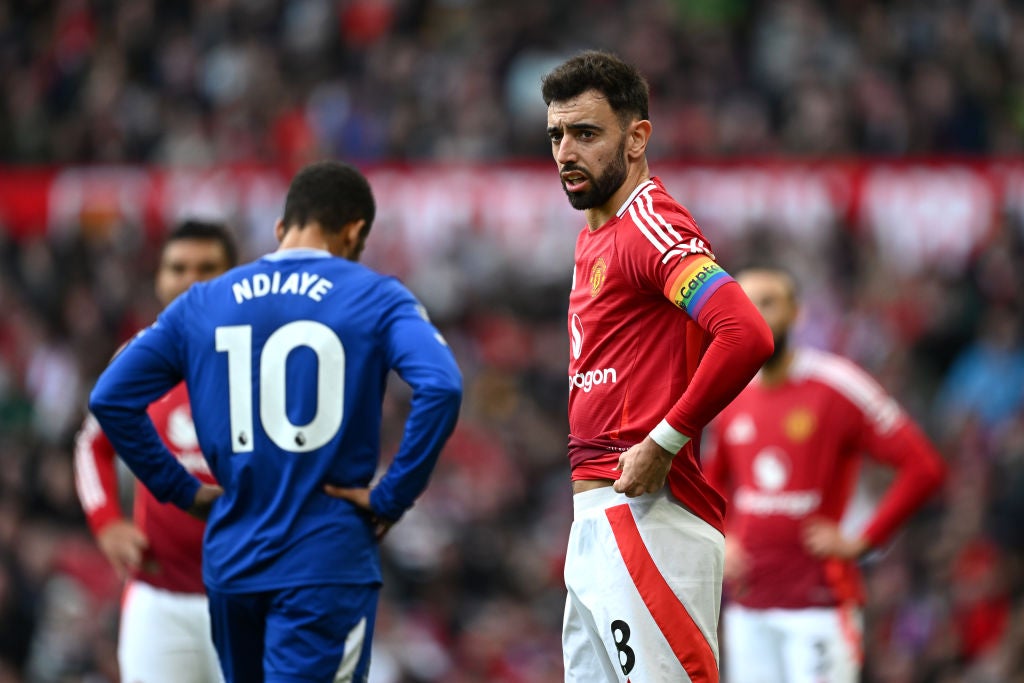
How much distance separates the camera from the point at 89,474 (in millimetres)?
6520

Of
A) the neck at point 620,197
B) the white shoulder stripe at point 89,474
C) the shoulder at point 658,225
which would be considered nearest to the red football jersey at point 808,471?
the neck at point 620,197

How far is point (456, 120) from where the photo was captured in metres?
16.3

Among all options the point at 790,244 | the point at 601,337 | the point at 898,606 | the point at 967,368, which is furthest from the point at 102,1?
the point at 601,337

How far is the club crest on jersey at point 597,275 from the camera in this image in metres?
4.86

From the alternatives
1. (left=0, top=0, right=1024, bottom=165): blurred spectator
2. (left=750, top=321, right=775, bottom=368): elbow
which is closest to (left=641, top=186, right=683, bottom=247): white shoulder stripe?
(left=750, top=321, right=775, bottom=368): elbow

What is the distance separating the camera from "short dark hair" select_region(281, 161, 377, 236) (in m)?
5.48

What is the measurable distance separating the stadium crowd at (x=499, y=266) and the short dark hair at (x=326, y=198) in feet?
19.5

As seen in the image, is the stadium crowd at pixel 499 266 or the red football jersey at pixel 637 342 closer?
the red football jersey at pixel 637 342

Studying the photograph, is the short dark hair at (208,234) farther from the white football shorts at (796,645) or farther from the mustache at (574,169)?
the white football shorts at (796,645)

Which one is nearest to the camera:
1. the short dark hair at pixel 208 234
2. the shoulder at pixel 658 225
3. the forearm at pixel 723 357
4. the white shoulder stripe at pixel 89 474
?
the forearm at pixel 723 357

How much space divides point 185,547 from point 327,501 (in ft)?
4.33

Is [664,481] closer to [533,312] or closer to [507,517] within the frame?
[507,517]

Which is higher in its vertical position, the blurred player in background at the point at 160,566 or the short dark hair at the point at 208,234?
the short dark hair at the point at 208,234

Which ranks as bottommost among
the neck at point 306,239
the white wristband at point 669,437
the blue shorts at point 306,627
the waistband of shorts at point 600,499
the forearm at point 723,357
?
the blue shorts at point 306,627
